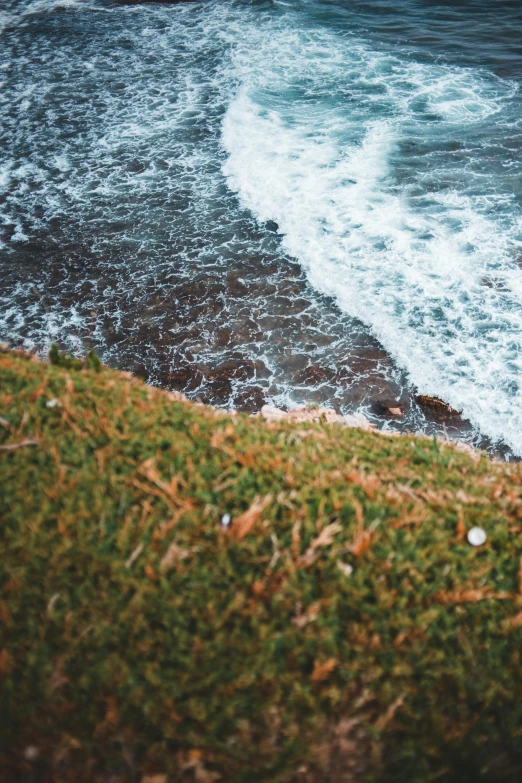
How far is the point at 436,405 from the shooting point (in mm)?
8258

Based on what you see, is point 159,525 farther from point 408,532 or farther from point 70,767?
point 408,532

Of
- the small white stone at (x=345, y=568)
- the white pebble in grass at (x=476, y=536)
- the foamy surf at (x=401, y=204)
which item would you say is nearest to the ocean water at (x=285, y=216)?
the foamy surf at (x=401, y=204)

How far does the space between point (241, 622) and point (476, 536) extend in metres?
1.55

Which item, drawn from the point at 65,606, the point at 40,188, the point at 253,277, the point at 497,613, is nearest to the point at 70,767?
the point at 65,606

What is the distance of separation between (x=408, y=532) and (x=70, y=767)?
2.09 metres

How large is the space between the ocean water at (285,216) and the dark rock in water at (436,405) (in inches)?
5.7

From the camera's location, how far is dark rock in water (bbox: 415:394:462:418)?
8172mm

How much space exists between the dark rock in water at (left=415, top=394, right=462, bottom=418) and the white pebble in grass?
538cm

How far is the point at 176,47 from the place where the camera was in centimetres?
2356

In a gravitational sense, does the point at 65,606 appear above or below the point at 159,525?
below

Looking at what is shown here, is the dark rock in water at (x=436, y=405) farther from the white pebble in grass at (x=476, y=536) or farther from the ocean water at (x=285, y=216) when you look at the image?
the white pebble in grass at (x=476, y=536)

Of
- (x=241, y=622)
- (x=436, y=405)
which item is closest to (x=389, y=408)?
(x=436, y=405)

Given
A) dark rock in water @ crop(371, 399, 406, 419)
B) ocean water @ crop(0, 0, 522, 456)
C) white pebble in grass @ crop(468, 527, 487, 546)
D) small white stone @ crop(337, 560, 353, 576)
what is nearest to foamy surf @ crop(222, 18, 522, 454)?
ocean water @ crop(0, 0, 522, 456)

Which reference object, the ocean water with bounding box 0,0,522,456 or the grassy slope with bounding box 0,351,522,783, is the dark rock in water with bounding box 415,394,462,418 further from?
the grassy slope with bounding box 0,351,522,783
